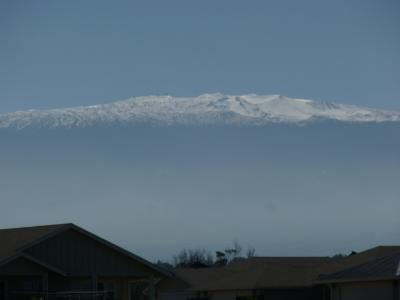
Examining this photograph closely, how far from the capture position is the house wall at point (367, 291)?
43.5 m

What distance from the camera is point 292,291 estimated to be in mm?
57594

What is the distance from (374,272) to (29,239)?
50.0ft

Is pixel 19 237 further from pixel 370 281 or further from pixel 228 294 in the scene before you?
pixel 228 294

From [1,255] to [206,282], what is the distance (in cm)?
2843

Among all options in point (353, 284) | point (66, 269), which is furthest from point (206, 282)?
point (66, 269)

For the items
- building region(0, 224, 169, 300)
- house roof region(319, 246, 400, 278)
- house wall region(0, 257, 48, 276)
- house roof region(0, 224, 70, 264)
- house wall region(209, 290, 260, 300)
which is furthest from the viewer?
house wall region(209, 290, 260, 300)

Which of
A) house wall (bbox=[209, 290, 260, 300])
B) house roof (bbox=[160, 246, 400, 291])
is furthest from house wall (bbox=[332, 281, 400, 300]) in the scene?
house wall (bbox=[209, 290, 260, 300])

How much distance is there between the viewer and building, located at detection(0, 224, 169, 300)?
3941 centimetres

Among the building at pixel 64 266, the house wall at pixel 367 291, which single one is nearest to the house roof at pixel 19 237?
the building at pixel 64 266

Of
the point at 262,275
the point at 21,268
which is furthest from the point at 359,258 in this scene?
the point at 21,268

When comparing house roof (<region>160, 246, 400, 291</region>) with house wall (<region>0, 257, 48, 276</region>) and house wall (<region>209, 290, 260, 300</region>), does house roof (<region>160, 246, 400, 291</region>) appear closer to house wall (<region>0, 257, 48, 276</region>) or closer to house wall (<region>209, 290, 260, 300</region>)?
house wall (<region>209, 290, 260, 300</region>)

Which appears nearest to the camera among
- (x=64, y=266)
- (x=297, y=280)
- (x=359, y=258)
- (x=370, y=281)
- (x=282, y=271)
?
(x=64, y=266)

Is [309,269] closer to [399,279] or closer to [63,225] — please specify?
[399,279]

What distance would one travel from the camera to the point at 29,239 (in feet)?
133
